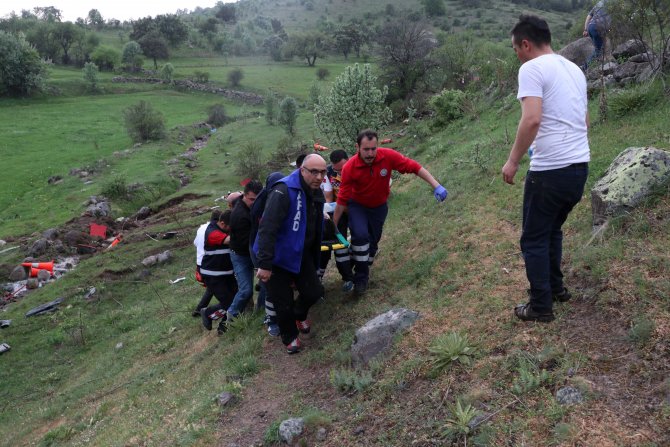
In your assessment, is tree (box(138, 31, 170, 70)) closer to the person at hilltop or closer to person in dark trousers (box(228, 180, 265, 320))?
the person at hilltop

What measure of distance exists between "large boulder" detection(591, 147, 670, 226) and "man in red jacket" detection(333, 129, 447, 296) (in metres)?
1.85

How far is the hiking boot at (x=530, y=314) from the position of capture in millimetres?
4500

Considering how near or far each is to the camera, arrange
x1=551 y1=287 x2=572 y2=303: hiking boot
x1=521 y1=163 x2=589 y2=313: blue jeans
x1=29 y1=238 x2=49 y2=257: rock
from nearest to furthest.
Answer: x1=521 y1=163 x2=589 y2=313: blue jeans, x1=551 y1=287 x2=572 y2=303: hiking boot, x1=29 y1=238 x2=49 y2=257: rock

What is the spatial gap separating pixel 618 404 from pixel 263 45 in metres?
113

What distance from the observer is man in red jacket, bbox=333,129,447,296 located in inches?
255

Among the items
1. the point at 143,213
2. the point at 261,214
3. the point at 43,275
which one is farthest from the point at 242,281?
the point at 143,213

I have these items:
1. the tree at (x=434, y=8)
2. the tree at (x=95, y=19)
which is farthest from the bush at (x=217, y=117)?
the tree at (x=95, y=19)

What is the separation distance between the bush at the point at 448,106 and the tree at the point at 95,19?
136 metres

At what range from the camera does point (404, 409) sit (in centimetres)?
433

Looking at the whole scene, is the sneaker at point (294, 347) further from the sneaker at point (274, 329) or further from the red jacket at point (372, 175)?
the red jacket at point (372, 175)

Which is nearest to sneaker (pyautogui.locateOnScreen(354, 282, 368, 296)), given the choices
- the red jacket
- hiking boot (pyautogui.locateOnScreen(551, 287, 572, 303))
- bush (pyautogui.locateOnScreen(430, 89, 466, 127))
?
the red jacket

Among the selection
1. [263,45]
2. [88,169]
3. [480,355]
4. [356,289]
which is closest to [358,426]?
[480,355]

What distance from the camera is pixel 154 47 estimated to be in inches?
3529

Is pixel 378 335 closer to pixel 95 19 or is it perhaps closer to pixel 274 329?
pixel 274 329
